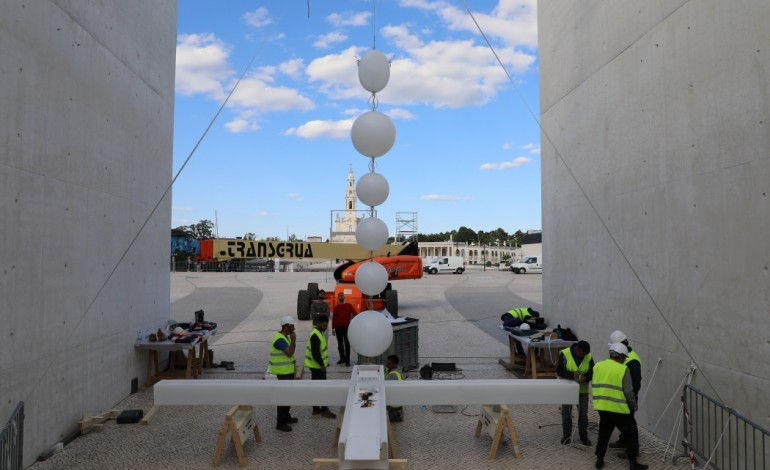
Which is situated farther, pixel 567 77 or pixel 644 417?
pixel 567 77

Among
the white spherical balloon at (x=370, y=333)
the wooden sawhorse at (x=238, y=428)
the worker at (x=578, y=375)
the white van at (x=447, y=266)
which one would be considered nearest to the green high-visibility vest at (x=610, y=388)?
the worker at (x=578, y=375)

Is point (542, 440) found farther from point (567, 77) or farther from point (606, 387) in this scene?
point (567, 77)

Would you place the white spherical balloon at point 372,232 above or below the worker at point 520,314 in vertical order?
above

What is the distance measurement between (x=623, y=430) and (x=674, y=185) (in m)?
2.72

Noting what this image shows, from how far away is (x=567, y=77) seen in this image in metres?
8.48

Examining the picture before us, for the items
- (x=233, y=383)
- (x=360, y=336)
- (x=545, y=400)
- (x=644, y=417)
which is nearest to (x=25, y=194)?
(x=233, y=383)

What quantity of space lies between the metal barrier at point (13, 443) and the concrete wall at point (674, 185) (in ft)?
21.2

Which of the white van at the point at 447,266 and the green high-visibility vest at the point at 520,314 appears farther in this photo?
the white van at the point at 447,266

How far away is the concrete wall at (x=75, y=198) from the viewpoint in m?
4.76

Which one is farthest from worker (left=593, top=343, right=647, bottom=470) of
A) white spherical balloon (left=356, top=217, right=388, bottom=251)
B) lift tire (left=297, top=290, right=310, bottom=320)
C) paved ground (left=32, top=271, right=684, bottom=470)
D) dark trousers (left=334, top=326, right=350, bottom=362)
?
lift tire (left=297, top=290, right=310, bottom=320)

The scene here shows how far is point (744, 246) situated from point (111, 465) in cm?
657

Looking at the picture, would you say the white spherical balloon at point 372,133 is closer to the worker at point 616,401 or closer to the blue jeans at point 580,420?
the worker at point 616,401

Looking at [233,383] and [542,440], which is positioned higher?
[233,383]

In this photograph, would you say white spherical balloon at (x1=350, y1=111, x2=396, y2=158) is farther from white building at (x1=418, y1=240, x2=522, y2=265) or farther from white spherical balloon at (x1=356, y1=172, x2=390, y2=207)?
white building at (x1=418, y1=240, x2=522, y2=265)
